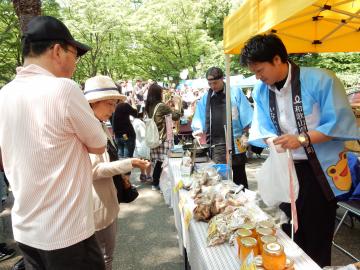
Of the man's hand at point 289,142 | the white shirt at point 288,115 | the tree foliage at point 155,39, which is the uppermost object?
the tree foliage at point 155,39

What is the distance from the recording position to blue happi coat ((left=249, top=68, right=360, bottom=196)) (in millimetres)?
1709

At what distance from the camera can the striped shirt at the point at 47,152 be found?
4.10 ft

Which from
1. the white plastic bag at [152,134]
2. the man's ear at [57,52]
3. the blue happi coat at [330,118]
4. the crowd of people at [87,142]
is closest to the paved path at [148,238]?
the white plastic bag at [152,134]

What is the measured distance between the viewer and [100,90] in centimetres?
197

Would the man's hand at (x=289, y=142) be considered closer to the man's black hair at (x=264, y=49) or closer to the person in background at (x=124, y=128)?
the man's black hair at (x=264, y=49)

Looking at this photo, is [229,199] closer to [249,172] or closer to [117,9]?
[249,172]

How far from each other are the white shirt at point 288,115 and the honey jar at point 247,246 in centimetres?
70

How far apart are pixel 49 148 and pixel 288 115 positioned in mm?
1338

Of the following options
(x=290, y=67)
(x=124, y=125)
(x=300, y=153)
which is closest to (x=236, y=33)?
(x=290, y=67)

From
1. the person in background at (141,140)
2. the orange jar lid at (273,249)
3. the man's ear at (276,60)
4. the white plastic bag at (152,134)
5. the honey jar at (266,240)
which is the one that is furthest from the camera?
the person in background at (141,140)

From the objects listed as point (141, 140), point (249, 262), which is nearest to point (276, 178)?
point (249, 262)

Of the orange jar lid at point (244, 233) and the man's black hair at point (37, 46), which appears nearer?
the man's black hair at point (37, 46)

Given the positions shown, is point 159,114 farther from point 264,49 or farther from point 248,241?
point 248,241

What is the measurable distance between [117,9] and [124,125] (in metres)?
14.7
